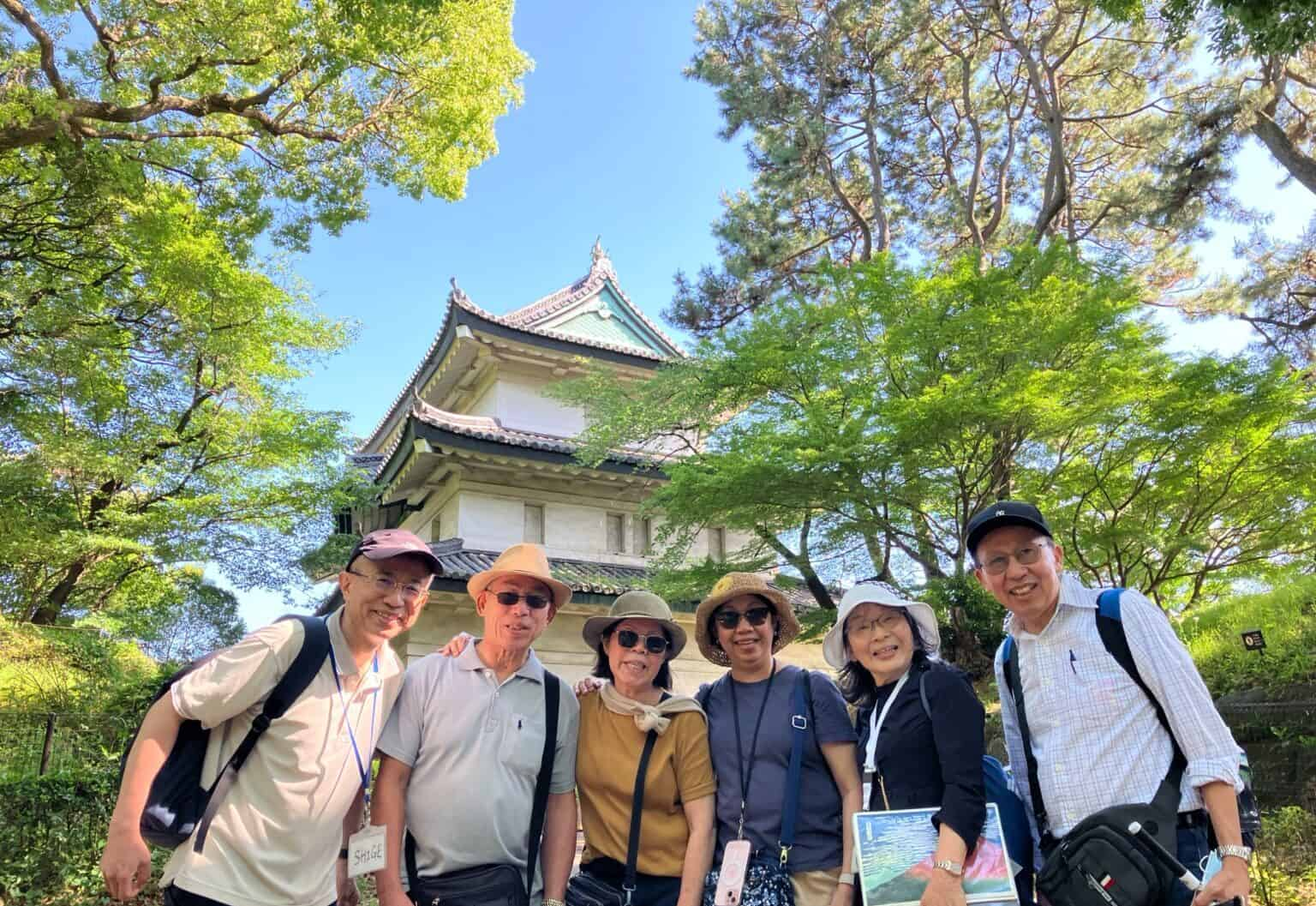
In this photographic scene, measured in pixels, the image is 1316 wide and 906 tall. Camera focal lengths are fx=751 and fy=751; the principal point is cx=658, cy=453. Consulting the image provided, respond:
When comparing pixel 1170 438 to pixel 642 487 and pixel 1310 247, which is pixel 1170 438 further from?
pixel 1310 247

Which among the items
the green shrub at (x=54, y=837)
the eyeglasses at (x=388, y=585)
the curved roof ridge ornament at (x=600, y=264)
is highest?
the curved roof ridge ornament at (x=600, y=264)

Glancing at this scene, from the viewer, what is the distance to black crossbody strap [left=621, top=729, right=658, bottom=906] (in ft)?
8.03

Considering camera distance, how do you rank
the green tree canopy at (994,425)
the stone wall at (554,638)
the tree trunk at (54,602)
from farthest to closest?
the tree trunk at (54,602), the stone wall at (554,638), the green tree canopy at (994,425)

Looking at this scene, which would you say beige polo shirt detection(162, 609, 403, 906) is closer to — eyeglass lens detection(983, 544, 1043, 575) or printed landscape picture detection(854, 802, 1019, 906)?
printed landscape picture detection(854, 802, 1019, 906)

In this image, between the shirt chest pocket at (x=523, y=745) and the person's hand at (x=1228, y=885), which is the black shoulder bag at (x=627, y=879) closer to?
the shirt chest pocket at (x=523, y=745)

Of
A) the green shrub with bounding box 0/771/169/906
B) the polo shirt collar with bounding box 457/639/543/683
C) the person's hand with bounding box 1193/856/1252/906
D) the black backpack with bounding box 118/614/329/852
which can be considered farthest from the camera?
the green shrub with bounding box 0/771/169/906

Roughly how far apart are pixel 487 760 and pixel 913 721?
1390mm

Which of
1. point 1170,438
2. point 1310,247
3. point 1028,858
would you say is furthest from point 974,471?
point 1310,247

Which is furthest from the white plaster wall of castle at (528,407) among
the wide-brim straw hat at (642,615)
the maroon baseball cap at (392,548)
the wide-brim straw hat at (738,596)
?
the maroon baseball cap at (392,548)

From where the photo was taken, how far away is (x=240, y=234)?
12828 millimetres

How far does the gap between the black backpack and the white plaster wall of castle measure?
14085 millimetres

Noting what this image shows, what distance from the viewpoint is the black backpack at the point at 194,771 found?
2.15 meters

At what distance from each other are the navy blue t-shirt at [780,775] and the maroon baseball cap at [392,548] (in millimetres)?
1181

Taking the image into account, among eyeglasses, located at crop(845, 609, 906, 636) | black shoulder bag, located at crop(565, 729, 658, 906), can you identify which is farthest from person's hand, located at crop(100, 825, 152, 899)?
eyeglasses, located at crop(845, 609, 906, 636)
